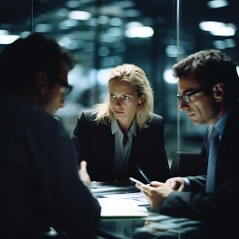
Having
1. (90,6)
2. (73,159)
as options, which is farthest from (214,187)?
(90,6)

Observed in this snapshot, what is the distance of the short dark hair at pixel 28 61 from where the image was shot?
4.56 ft

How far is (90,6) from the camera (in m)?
10.8

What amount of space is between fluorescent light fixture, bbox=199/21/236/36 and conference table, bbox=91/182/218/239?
11.3 meters

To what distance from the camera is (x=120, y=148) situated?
2.96 m

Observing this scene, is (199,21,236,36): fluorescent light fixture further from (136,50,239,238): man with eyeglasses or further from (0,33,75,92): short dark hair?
(0,33,75,92): short dark hair

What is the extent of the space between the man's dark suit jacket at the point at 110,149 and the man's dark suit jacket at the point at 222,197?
112cm

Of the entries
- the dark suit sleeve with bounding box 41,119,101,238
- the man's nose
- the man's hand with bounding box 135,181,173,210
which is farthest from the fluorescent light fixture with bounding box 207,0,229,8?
the dark suit sleeve with bounding box 41,119,101,238

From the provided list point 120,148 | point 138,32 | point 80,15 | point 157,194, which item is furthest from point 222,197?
point 138,32

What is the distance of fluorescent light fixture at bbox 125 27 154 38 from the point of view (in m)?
13.2

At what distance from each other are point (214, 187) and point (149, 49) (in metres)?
10.8

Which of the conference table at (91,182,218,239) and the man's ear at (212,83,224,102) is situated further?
the man's ear at (212,83,224,102)

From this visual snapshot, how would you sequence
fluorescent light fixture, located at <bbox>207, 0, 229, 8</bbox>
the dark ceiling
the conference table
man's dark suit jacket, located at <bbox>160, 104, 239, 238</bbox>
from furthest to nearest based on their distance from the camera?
fluorescent light fixture, located at <bbox>207, 0, 229, 8</bbox> < the dark ceiling < man's dark suit jacket, located at <bbox>160, 104, 239, 238</bbox> < the conference table

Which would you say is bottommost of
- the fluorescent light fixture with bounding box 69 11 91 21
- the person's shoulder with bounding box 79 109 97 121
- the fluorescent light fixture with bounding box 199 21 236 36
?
the person's shoulder with bounding box 79 109 97 121

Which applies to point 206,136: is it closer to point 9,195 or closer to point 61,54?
point 61,54
